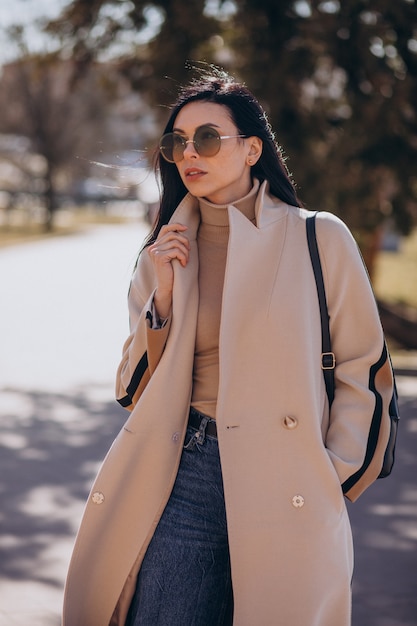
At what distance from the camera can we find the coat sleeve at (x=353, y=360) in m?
2.75

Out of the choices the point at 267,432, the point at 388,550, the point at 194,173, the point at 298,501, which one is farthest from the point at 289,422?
the point at 388,550

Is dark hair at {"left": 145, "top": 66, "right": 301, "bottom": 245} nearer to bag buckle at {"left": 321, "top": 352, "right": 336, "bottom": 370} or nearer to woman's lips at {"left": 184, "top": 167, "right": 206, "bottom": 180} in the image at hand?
woman's lips at {"left": 184, "top": 167, "right": 206, "bottom": 180}

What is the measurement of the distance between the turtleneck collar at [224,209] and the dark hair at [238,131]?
76mm

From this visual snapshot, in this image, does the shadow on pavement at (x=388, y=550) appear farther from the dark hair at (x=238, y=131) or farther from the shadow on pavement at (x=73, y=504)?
the dark hair at (x=238, y=131)

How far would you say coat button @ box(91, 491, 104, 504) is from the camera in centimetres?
286

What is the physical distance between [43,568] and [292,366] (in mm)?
2564

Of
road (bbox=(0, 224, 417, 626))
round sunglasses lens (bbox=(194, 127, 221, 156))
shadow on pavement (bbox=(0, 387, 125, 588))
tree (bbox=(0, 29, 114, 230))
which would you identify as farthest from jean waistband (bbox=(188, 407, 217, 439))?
tree (bbox=(0, 29, 114, 230))

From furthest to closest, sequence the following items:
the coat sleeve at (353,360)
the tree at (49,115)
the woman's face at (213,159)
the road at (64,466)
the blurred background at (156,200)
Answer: the tree at (49,115) → the blurred background at (156,200) → the road at (64,466) → the woman's face at (213,159) → the coat sleeve at (353,360)

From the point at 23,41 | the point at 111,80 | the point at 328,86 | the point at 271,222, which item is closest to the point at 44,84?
the point at 23,41

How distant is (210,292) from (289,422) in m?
0.47

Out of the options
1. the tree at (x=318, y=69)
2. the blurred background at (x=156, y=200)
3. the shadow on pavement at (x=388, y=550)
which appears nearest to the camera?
the shadow on pavement at (x=388, y=550)

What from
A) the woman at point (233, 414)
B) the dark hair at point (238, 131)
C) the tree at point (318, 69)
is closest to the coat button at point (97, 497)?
the woman at point (233, 414)

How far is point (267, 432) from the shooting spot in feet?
8.80

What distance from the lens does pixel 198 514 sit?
9.12 ft
